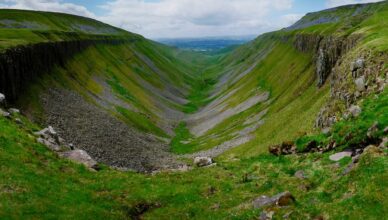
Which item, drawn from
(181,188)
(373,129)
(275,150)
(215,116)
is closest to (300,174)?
(373,129)

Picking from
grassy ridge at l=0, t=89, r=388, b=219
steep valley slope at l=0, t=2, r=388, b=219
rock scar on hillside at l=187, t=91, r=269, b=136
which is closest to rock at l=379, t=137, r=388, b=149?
steep valley slope at l=0, t=2, r=388, b=219

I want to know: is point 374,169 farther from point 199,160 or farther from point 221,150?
point 221,150

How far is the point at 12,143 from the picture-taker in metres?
35.3

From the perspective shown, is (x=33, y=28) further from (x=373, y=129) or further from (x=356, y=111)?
(x=373, y=129)

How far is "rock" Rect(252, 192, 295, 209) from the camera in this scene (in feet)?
85.0

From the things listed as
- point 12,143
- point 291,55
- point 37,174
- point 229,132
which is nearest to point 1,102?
point 12,143

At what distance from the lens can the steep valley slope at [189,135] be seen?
27375 mm

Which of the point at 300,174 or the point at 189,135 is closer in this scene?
the point at 300,174

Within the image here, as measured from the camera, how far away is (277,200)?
26281mm

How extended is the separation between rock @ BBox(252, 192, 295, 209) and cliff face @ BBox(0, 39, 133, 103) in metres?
51.2

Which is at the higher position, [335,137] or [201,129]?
[335,137]

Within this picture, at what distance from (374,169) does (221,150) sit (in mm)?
54907

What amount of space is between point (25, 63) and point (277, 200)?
68495 millimetres

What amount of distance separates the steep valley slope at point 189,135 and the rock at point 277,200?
561 millimetres
